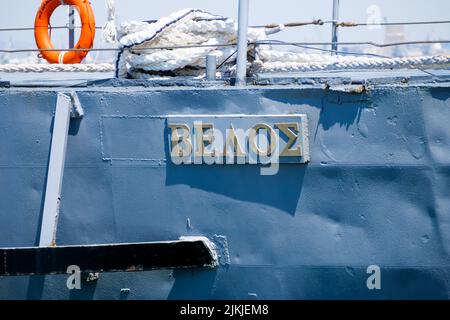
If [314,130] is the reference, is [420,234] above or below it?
below

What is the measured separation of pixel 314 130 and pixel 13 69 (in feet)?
10.2

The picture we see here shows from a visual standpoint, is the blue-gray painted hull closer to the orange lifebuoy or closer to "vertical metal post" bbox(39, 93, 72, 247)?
"vertical metal post" bbox(39, 93, 72, 247)

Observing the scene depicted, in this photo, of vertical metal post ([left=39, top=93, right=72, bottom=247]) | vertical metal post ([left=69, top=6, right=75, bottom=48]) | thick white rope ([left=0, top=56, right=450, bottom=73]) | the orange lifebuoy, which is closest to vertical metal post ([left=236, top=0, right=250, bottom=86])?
thick white rope ([left=0, top=56, right=450, bottom=73])

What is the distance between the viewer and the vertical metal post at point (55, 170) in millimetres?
4898

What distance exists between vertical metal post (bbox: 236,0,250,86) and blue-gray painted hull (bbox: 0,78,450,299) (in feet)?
0.49

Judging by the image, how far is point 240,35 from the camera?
15.6 feet

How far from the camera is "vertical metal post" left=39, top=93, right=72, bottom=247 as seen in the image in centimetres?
490

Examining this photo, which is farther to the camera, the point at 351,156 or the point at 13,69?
the point at 13,69

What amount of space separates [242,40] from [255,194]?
1.01 m

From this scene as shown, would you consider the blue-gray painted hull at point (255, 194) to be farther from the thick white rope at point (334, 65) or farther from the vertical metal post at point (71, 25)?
the vertical metal post at point (71, 25)

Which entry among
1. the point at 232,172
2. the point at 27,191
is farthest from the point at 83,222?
the point at 232,172

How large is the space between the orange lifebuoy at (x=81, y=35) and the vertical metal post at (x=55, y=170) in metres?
1.76
